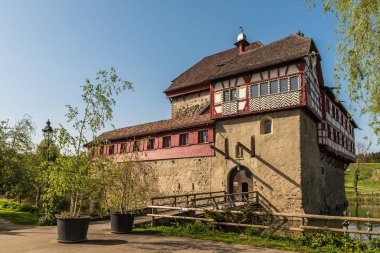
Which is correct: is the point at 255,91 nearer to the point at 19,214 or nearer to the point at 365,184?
the point at 19,214

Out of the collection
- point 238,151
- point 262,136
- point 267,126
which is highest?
point 267,126

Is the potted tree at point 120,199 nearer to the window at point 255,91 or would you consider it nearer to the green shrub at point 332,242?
the green shrub at point 332,242

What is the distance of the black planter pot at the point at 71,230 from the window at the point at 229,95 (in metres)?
13.8

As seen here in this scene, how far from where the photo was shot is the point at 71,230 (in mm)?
9109

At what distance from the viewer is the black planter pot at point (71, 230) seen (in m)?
9.09

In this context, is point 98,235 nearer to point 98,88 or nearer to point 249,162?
point 98,88

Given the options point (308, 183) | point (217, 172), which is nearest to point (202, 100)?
point (217, 172)

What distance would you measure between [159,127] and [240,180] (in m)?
8.47

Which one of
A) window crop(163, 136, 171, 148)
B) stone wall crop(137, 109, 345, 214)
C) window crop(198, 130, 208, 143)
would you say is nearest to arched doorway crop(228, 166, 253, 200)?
stone wall crop(137, 109, 345, 214)

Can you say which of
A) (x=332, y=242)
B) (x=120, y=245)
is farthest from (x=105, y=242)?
(x=332, y=242)

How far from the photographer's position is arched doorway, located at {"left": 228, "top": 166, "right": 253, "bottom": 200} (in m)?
19.9

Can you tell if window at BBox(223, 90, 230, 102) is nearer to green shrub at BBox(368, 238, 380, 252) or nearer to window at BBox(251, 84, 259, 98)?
window at BBox(251, 84, 259, 98)

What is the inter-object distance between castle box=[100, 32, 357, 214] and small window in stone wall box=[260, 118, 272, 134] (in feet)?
0.20

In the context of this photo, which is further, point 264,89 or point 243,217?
point 264,89
